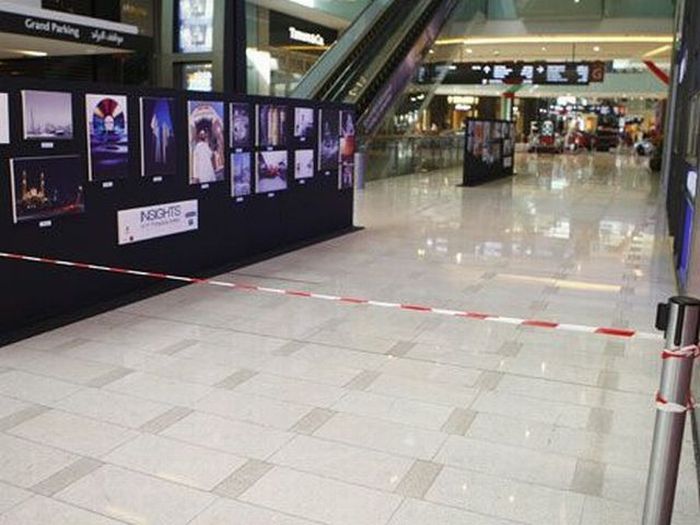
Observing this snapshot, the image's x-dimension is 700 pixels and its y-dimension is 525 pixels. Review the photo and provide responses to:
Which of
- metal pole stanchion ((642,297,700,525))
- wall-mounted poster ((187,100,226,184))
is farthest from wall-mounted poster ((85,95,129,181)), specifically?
metal pole stanchion ((642,297,700,525))

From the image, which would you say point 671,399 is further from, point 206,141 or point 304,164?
point 304,164

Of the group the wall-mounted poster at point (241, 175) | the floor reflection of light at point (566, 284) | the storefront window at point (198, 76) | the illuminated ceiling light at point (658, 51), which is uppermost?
the illuminated ceiling light at point (658, 51)

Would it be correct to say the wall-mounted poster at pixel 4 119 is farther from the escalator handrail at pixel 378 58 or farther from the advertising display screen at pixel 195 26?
the escalator handrail at pixel 378 58

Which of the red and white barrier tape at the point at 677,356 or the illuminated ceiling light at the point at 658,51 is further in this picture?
the illuminated ceiling light at the point at 658,51

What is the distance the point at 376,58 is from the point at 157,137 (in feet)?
38.1

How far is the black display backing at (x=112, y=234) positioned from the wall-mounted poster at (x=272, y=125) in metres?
0.09

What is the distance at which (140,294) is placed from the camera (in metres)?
6.11

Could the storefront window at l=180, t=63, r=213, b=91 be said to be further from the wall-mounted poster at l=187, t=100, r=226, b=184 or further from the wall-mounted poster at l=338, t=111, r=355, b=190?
the wall-mounted poster at l=187, t=100, r=226, b=184

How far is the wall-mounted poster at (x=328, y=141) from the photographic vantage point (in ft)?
29.2

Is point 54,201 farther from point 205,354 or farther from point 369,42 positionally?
point 369,42

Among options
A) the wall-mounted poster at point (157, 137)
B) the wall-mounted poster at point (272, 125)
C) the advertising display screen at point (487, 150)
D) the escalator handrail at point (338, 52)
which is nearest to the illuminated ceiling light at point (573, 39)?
the advertising display screen at point (487, 150)

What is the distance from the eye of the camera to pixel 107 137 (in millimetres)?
5582

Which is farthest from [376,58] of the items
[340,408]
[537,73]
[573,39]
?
[340,408]

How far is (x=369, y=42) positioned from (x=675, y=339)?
52.5 feet
